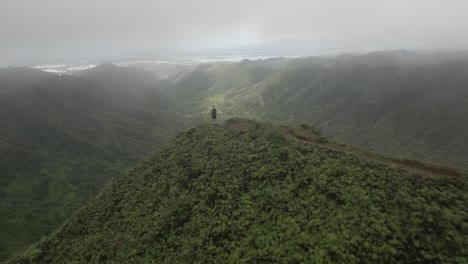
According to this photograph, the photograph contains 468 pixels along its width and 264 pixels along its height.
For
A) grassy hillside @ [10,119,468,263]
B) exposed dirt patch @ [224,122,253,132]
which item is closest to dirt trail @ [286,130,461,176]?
grassy hillside @ [10,119,468,263]

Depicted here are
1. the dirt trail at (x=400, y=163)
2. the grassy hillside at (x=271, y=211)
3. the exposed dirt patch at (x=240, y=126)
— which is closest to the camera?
the grassy hillside at (x=271, y=211)

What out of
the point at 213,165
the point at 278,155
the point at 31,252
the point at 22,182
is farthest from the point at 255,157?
the point at 22,182

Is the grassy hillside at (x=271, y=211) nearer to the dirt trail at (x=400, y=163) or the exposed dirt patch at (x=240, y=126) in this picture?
the dirt trail at (x=400, y=163)

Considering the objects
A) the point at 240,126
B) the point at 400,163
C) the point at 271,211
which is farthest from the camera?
the point at 240,126

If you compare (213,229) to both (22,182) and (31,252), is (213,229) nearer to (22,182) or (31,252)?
(31,252)

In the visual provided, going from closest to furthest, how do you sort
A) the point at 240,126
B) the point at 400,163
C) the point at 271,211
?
the point at 271,211 → the point at 400,163 → the point at 240,126

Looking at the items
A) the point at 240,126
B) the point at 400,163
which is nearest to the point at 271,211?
the point at 400,163

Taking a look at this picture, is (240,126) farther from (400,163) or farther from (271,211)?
(400,163)

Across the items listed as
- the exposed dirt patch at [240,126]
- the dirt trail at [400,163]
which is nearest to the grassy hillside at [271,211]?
the dirt trail at [400,163]

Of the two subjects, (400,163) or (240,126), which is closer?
(400,163)
